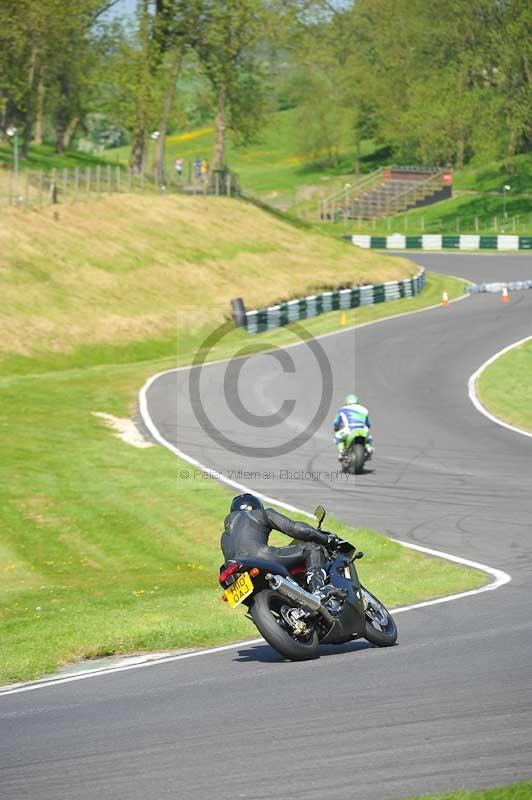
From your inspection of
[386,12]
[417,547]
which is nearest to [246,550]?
[417,547]

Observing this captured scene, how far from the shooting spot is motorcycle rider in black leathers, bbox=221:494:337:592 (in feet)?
35.5

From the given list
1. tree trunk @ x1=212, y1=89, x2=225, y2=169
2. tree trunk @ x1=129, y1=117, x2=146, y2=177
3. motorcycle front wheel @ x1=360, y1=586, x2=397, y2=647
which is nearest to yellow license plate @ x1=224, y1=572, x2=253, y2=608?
motorcycle front wheel @ x1=360, y1=586, x2=397, y2=647

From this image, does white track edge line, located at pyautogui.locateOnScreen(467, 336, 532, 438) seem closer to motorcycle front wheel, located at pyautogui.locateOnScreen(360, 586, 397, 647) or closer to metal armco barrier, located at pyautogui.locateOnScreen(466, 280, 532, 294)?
metal armco barrier, located at pyautogui.locateOnScreen(466, 280, 532, 294)

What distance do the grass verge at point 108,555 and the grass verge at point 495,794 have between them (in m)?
5.03

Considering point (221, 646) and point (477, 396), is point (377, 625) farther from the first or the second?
point (477, 396)

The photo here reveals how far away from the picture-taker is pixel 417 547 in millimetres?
18031

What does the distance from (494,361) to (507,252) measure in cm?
4098

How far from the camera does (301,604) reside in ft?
34.8

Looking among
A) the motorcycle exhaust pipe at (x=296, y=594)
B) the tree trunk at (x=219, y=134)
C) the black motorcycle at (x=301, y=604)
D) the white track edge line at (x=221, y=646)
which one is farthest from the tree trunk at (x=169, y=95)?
the motorcycle exhaust pipe at (x=296, y=594)

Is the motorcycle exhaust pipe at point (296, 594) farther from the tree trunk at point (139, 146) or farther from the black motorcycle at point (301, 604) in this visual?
the tree trunk at point (139, 146)

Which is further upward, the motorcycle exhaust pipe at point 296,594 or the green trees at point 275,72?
the green trees at point 275,72

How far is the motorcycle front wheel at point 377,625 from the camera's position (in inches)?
441

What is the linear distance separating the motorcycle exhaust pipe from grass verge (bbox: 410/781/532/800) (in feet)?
11.7

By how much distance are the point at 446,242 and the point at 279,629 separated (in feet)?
246
